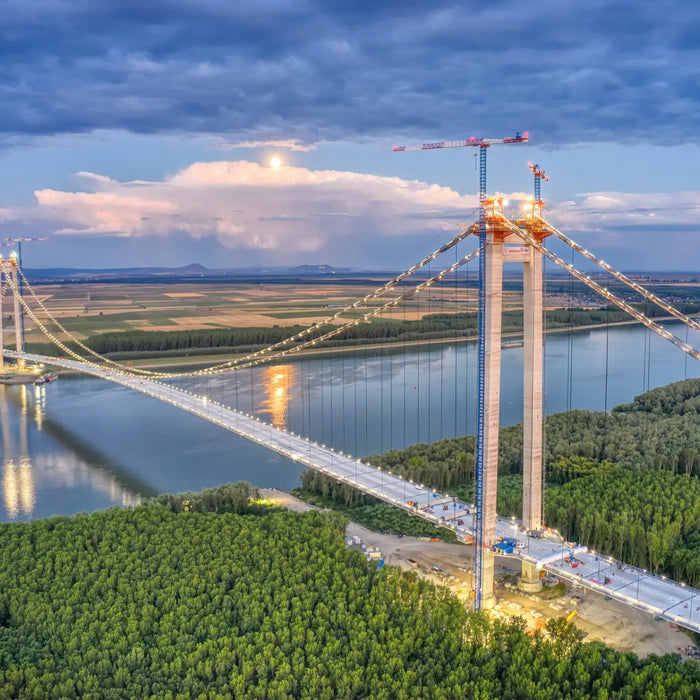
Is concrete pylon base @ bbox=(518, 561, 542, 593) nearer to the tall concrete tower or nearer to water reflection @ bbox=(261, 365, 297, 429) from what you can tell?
the tall concrete tower

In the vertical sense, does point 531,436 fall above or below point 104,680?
above

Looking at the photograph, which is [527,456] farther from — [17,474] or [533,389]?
[17,474]

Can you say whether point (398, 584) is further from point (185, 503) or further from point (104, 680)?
point (185, 503)

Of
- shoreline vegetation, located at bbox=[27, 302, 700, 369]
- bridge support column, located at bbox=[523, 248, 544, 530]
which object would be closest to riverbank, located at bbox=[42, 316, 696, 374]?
shoreline vegetation, located at bbox=[27, 302, 700, 369]

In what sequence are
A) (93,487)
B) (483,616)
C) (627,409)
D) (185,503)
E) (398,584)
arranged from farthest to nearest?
(627,409)
(93,487)
(185,503)
(398,584)
(483,616)

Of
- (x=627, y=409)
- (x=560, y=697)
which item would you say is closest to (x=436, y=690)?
(x=560, y=697)

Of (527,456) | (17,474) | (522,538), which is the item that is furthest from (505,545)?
(17,474)

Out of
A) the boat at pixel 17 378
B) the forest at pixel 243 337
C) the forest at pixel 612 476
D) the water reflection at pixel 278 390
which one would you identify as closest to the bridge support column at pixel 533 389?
the forest at pixel 612 476

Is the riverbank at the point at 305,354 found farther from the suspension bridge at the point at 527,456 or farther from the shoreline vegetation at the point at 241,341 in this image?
the suspension bridge at the point at 527,456
